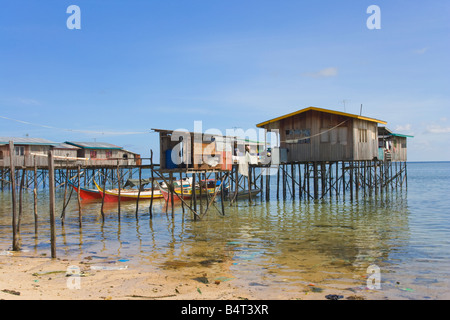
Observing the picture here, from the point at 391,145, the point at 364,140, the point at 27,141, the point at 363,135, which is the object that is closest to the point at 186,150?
the point at 363,135

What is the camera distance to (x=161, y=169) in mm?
17750

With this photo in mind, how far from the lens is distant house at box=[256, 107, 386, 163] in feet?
83.9

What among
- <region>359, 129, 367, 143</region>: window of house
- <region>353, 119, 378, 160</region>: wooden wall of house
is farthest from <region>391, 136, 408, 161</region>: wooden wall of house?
<region>359, 129, 367, 143</region>: window of house

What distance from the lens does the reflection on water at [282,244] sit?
9.75 metres

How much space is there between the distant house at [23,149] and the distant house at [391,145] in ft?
101

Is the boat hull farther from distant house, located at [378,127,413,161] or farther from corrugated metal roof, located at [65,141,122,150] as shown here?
distant house, located at [378,127,413,161]

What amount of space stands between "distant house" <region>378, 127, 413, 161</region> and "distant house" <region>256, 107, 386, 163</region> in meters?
5.79

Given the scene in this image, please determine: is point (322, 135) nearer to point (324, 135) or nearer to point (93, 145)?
point (324, 135)

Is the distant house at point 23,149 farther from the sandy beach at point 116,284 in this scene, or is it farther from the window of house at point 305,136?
the sandy beach at point 116,284

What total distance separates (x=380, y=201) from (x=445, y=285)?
20.7 metres

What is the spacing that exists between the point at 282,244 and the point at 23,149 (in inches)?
1286

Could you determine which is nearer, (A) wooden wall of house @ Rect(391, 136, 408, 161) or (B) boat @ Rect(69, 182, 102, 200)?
(B) boat @ Rect(69, 182, 102, 200)
